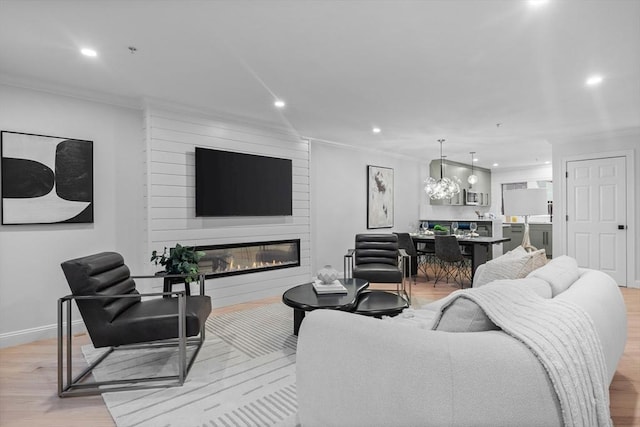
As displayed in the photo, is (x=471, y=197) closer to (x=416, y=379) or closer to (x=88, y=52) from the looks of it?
(x=88, y=52)

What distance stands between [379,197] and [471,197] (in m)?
3.63

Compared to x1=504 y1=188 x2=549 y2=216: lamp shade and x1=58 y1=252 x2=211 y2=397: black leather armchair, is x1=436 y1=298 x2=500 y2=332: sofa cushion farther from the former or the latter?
x1=504 y1=188 x2=549 y2=216: lamp shade

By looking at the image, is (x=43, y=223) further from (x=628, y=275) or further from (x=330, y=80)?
(x=628, y=275)

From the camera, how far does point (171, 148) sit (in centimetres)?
406

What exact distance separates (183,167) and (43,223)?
1.44 m

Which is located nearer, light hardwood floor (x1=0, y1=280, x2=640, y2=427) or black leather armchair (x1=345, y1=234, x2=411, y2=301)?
light hardwood floor (x1=0, y1=280, x2=640, y2=427)

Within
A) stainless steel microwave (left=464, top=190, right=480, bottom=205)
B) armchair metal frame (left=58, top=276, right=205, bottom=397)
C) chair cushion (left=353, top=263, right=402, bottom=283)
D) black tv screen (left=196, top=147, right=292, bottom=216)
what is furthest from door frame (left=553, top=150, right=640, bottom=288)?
armchair metal frame (left=58, top=276, right=205, bottom=397)

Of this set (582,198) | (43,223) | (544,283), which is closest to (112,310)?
(43,223)

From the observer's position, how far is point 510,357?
108 centimetres

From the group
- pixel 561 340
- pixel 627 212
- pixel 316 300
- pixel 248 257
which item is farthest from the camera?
pixel 627 212

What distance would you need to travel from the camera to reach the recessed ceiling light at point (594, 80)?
130 inches

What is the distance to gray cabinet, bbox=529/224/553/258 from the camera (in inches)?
337

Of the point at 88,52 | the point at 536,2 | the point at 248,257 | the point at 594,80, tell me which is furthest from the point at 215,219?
the point at 594,80

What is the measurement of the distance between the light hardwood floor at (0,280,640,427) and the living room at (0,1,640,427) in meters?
0.48
